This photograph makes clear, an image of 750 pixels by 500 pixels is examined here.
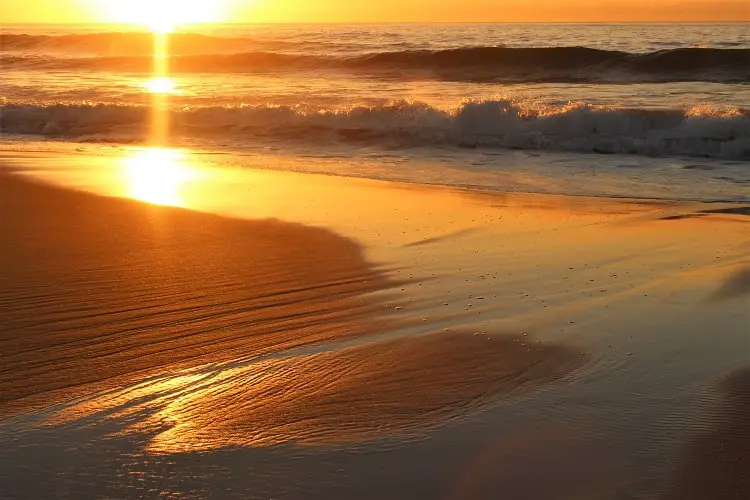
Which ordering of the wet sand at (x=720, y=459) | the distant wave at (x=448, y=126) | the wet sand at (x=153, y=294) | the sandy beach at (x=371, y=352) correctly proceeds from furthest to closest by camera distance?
the distant wave at (x=448, y=126) → the wet sand at (x=153, y=294) → the sandy beach at (x=371, y=352) → the wet sand at (x=720, y=459)

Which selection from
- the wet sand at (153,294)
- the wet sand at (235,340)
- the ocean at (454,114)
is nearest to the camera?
the wet sand at (235,340)

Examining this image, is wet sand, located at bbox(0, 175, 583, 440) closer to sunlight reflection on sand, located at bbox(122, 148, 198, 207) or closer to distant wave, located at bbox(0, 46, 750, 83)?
sunlight reflection on sand, located at bbox(122, 148, 198, 207)

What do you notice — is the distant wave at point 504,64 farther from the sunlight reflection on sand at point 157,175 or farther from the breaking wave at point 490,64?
the sunlight reflection on sand at point 157,175

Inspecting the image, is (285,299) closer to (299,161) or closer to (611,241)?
(611,241)

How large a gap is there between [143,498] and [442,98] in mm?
17150

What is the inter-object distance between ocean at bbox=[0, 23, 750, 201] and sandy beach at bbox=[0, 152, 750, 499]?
128 inches

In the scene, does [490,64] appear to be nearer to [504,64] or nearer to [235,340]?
[504,64]

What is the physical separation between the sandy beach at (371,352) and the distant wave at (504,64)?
57.8ft

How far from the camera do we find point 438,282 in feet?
17.0

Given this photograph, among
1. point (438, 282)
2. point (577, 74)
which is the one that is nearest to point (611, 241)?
point (438, 282)

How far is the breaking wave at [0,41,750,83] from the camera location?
23.5m

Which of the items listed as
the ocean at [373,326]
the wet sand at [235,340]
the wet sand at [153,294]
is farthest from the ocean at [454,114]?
the wet sand at [235,340]

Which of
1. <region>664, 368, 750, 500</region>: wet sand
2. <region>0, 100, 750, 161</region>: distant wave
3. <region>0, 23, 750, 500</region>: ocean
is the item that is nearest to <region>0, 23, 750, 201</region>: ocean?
<region>0, 100, 750, 161</region>: distant wave

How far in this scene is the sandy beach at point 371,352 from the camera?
2.94 meters
